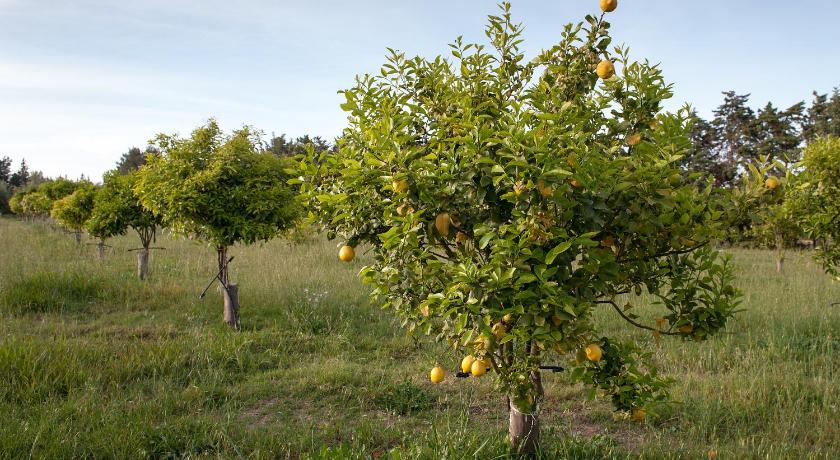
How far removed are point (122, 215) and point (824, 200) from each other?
37.0ft

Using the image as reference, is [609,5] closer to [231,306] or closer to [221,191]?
[221,191]

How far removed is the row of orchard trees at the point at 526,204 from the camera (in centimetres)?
251

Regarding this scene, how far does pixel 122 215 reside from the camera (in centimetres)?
1061

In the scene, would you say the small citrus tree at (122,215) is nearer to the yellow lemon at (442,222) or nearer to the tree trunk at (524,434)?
the tree trunk at (524,434)

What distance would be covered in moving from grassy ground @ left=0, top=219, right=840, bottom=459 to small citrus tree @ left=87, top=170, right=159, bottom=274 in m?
1.90

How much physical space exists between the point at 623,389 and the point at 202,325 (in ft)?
19.0

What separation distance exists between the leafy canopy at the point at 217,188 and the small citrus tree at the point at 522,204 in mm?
4282

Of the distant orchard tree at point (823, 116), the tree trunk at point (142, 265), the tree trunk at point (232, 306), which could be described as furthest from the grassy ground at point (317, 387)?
the distant orchard tree at point (823, 116)

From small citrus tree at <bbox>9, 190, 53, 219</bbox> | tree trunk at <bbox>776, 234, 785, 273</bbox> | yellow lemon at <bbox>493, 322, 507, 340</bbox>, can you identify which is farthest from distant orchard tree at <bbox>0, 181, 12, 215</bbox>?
yellow lemon at <bbox>493, 322, 507, 340</bbox>

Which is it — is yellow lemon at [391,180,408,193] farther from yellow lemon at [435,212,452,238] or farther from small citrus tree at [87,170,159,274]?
small citrus tree at [87,170,159,274]

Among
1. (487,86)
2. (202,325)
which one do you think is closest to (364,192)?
(487,86)

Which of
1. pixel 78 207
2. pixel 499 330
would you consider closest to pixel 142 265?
pixel 78 207

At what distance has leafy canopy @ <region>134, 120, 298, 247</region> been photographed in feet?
23.2

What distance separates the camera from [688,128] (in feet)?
9.64
